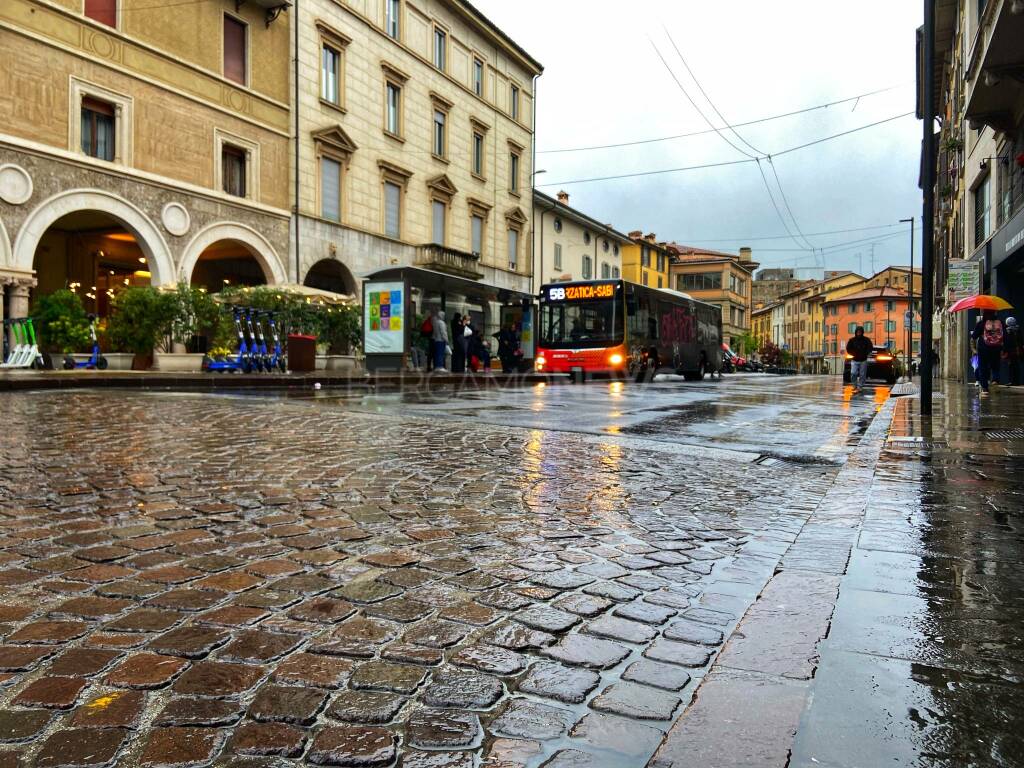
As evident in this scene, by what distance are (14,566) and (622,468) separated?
3.98 metres

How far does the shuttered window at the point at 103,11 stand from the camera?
67.2ft

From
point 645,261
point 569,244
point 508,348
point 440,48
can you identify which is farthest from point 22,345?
point 645,261

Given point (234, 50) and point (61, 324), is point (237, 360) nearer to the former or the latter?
point (61, 324)

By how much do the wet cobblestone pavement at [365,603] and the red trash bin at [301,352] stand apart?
48.5ft

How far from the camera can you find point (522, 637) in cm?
236

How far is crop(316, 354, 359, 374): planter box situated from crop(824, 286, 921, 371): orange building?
3413 inches

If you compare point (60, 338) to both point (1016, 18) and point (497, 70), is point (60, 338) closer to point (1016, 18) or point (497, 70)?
point (1016, 18)

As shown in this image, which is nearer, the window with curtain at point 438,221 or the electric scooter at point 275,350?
the electric scooter at point 275,350

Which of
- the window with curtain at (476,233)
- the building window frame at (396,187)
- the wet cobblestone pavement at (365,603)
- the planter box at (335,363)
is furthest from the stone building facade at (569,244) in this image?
the wet cobblestone pavement at (365,603)

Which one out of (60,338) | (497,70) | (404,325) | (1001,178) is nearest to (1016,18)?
(1001,178)

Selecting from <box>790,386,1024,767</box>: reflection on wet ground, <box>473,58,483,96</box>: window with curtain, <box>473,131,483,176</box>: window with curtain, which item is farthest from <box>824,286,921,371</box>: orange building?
<box>790,386,1024,767</box>: reflection on wet ground

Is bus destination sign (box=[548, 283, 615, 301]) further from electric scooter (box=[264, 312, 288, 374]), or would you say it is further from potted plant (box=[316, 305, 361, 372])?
electric scooter (box=[264, 312, 288, 374])

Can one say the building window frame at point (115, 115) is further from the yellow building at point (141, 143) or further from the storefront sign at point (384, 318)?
the storefront sign at point (384, 318)

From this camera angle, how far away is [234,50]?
24859mm
